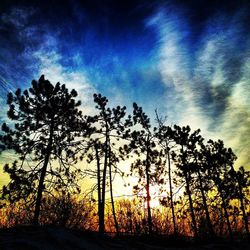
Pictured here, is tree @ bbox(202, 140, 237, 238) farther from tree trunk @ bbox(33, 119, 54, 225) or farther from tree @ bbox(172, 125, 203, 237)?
tree trunk @ bbox(33, 119, 54, 225)

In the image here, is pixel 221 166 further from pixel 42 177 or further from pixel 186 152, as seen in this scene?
pixel 42 177

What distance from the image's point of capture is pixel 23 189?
13.5 metres

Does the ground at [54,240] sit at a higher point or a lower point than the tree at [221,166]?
lower

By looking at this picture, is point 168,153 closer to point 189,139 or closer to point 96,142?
point 189,139

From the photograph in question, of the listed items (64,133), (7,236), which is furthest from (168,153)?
(7,236)

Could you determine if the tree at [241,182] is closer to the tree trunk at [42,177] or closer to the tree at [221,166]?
the tree at [221,166]

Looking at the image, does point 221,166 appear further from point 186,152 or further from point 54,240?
point 54,240

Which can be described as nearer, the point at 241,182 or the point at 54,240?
the point at 54,240

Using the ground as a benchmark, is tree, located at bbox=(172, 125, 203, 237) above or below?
→ above

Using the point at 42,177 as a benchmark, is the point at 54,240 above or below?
below

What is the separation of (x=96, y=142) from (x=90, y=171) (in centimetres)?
228

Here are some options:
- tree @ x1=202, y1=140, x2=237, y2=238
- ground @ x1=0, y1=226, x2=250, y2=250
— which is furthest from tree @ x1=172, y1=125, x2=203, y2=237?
ground @ x1=0, y1=226, x2=250, y2=250

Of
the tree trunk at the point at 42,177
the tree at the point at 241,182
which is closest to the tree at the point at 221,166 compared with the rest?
the tree at the point at 241,182

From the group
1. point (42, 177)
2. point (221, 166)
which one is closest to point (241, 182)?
point (221, 166)
